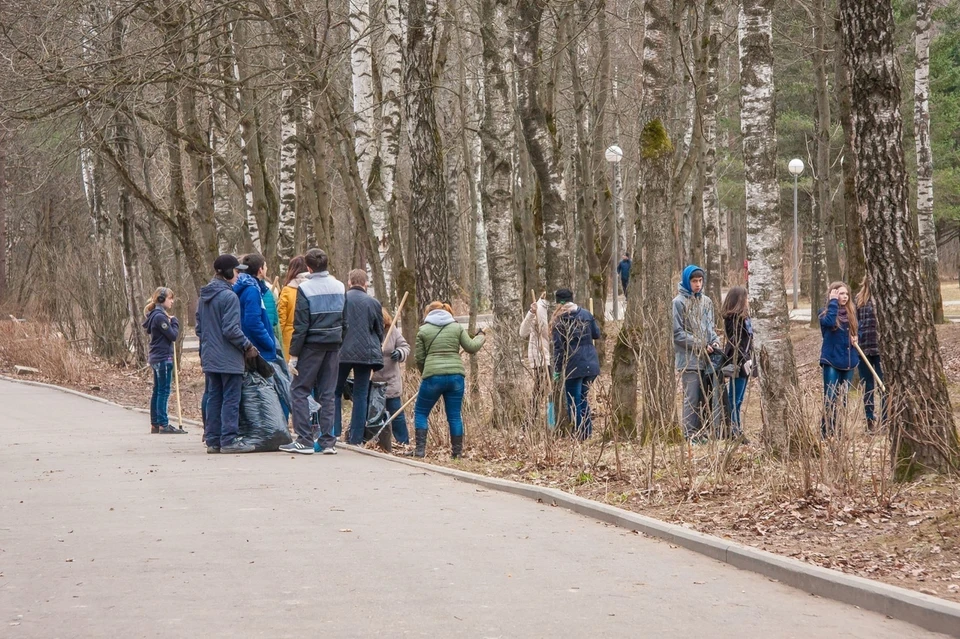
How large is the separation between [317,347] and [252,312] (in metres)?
0.82

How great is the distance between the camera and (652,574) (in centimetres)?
742

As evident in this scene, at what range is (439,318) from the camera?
13.5m

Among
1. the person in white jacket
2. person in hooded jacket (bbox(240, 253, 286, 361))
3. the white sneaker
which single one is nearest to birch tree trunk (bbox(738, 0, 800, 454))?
the person in white jacket

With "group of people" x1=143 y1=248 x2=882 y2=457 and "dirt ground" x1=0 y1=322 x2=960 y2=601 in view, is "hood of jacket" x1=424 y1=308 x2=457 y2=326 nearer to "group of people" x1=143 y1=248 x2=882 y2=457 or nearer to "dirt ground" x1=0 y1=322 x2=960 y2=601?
"group of people" x1=143 y1=248 x2=882 y2=457

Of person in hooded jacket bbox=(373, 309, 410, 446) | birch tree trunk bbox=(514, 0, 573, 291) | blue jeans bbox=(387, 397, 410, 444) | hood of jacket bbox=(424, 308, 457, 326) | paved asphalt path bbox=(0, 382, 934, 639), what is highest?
birch tree trunk bbox=(514, 0, 573, 291)

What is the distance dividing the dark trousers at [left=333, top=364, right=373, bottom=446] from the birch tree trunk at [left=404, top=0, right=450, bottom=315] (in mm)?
4361

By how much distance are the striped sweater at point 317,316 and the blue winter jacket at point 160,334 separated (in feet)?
11.4

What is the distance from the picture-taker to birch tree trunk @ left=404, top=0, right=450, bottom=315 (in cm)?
1780

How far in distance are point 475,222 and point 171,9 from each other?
22082 mm


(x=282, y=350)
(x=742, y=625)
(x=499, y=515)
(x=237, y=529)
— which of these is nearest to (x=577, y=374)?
(x=282, y=350)

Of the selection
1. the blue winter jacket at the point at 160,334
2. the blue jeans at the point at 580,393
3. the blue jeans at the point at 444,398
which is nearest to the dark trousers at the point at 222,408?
→ the blue jeans at the point at 444,398

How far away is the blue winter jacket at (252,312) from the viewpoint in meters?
13.8

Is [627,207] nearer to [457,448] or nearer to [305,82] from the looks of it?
[305,82]

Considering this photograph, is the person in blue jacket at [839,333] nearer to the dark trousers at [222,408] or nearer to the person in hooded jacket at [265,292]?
the person in hooded jacket at [265,292]
